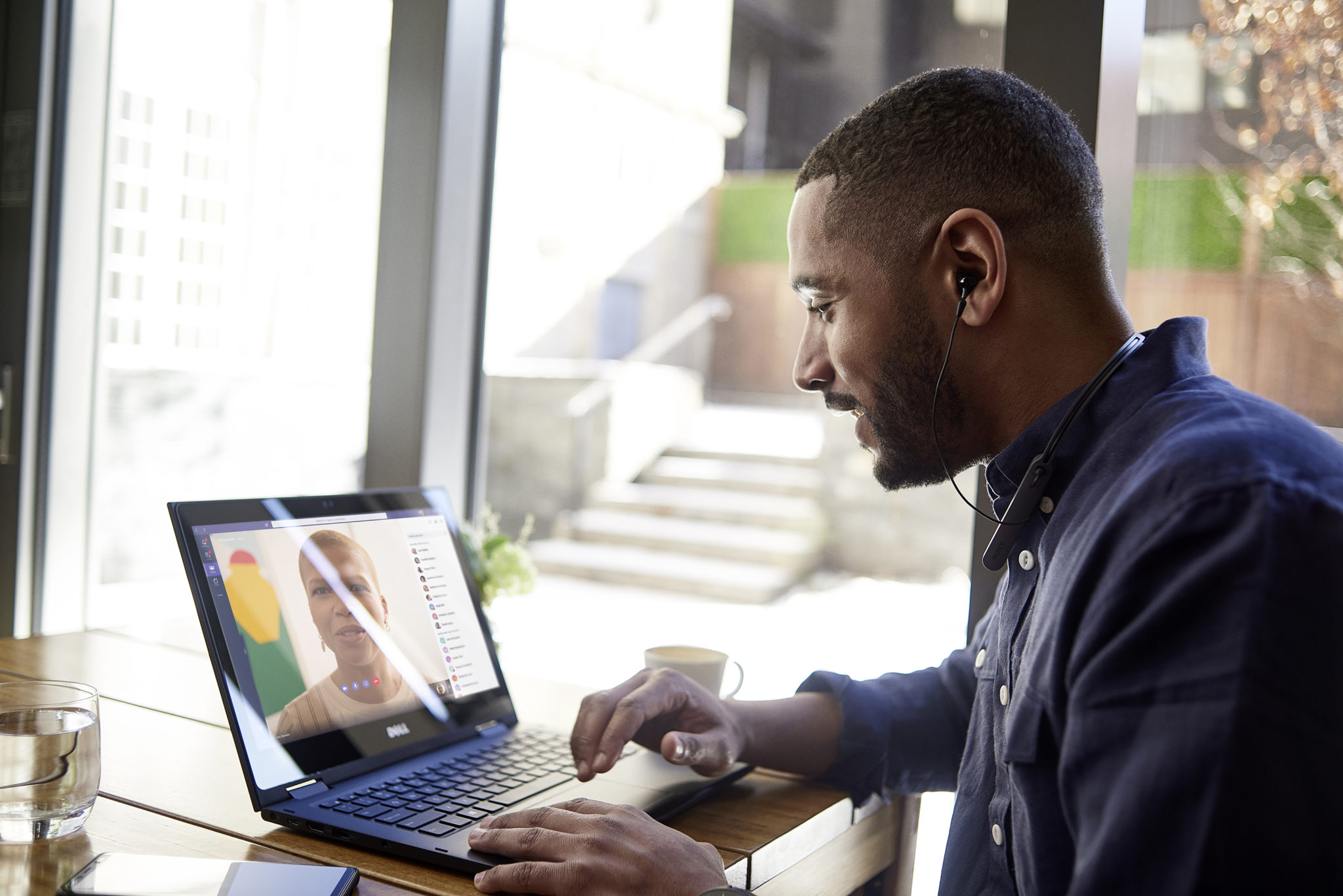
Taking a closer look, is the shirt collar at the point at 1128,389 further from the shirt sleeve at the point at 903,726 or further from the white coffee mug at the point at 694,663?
the white coffee mug at the point at 694,663

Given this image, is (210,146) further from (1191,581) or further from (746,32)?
(1191,581)

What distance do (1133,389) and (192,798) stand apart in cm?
95

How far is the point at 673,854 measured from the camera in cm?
81

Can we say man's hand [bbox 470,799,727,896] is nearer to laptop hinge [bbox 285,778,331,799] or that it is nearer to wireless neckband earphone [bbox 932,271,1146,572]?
laptop hinge [bbox 285,778,331,799]

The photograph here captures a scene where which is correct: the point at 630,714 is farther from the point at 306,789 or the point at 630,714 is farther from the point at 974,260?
the point at 974,260

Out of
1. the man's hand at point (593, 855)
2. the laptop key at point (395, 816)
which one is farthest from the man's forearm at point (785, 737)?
the laptop key at point (395, 816)

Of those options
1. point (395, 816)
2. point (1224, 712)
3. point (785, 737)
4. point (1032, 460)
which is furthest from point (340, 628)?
point (1224, 712)

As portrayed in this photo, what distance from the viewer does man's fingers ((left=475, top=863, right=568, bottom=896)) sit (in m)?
0.78

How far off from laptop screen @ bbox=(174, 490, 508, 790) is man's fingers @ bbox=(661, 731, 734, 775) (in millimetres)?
282

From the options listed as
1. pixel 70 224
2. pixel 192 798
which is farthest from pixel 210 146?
pixel 192 798

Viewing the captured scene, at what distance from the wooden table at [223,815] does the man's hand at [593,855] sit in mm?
45

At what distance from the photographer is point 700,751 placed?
1046 mm

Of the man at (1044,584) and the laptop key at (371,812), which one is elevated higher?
the man at (1044,584)

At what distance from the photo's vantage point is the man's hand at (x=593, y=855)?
2.56 feet
